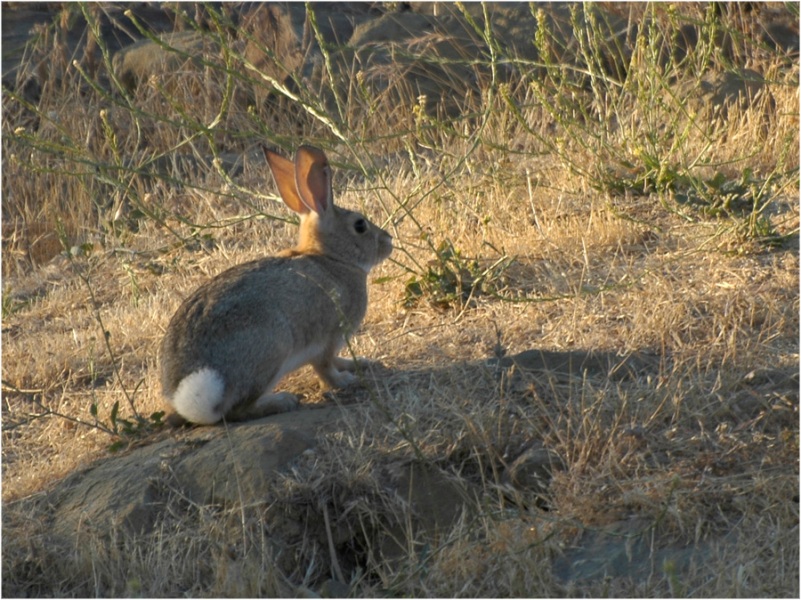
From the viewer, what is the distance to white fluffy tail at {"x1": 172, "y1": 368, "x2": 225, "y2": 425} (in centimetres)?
455

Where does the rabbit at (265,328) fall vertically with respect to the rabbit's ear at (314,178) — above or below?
below

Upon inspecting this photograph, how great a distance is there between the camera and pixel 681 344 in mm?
4855

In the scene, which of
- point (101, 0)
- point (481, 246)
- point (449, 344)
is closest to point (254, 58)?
point (101, 0)

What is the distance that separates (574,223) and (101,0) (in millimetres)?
5971

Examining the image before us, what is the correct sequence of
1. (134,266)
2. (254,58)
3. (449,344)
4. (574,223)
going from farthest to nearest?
1. (254,58)
2. (134,266)
3. (574,223)
4. (449,344)

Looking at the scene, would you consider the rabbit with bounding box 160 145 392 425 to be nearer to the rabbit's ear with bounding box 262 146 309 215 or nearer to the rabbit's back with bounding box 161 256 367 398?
the rabbit's back with bounding box 161 256 367 398

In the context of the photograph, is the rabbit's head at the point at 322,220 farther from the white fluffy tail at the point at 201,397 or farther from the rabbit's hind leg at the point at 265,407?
the white fluffy tail at the point at 201,397

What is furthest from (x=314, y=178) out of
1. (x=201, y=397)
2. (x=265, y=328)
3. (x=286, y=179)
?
(x=201, y=397)

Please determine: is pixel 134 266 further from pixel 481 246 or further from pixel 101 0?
pixel 101 0

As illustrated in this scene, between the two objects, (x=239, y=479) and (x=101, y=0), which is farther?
(x=101, y=0)

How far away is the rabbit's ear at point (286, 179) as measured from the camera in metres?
5.41

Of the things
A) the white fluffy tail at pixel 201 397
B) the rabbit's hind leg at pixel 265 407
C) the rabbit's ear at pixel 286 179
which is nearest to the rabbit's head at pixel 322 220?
the rabbit's ear at pixel 286 179

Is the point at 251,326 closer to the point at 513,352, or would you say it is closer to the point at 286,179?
the point at 286,179

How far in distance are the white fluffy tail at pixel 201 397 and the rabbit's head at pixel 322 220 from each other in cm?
100
